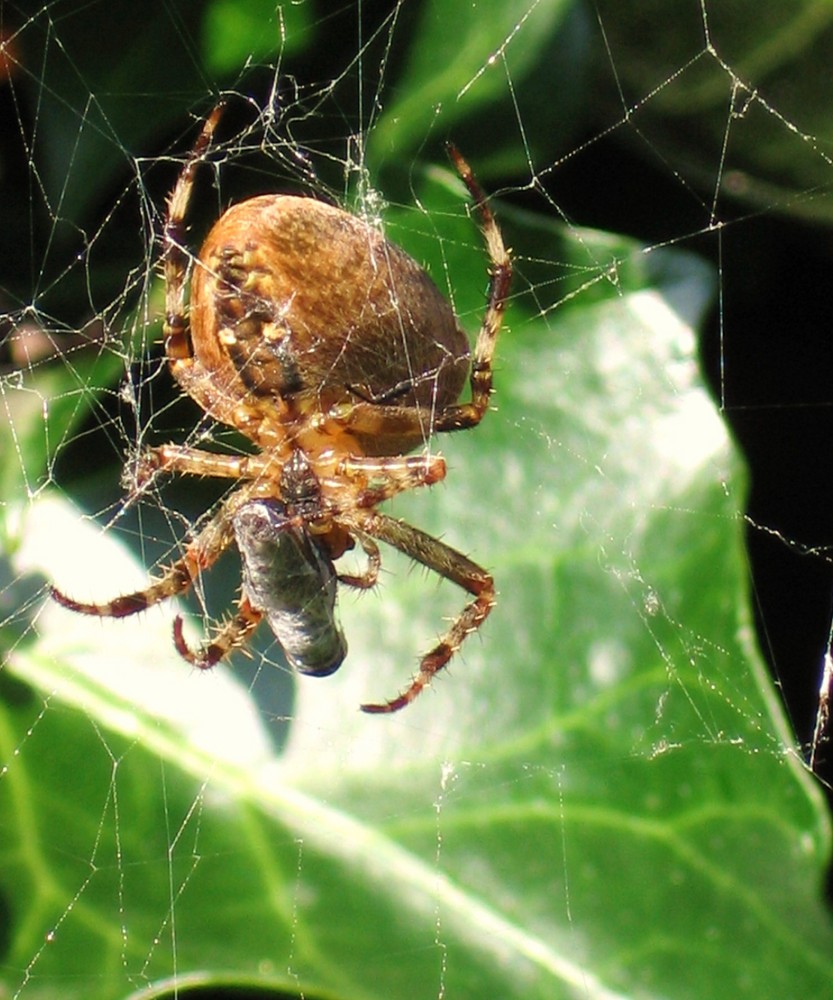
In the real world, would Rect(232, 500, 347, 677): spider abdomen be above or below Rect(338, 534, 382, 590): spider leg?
above

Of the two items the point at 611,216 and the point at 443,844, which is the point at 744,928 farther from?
the point at 611,216

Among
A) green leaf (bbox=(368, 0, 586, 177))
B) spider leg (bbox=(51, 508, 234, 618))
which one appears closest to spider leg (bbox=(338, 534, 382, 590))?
spider leg (bbox=(51, 508, 234, 618))

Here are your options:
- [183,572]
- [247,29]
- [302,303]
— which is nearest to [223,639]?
[183,572]

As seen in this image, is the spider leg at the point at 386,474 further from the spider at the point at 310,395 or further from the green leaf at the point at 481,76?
the green leaf at the point at 481,76

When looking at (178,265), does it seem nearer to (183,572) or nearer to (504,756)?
(183,572)

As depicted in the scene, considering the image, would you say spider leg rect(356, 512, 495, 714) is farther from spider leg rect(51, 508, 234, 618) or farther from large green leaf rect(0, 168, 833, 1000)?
spider leg rect(51, 508, 234, 618)

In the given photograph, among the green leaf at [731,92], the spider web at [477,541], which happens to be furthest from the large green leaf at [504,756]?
the green leaf at [731,92]
